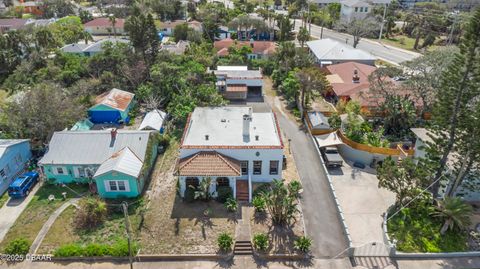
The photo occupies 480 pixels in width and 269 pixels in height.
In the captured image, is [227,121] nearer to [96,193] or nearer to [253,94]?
[96,193]

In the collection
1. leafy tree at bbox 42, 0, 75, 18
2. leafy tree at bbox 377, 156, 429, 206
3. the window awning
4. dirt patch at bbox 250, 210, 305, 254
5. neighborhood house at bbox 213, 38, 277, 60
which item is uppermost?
leafy tree at bbox 42, 0, 75, 18

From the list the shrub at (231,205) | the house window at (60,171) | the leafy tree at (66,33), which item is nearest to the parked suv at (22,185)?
the house window at (60,171)

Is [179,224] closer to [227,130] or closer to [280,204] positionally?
[280,204]

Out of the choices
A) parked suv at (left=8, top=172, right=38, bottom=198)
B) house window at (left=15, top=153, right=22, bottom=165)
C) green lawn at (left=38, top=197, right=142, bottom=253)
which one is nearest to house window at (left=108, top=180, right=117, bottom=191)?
green lawn at (left=38, top=197, right=142, bottom=253)

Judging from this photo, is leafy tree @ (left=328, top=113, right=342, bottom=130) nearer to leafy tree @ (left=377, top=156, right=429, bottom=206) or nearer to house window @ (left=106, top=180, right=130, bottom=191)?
leafy tree @ (left=377, top=156, right=429, bottom=206)

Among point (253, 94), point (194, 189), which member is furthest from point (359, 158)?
point (253, 94)

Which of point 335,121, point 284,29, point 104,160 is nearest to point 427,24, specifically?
point 284,29

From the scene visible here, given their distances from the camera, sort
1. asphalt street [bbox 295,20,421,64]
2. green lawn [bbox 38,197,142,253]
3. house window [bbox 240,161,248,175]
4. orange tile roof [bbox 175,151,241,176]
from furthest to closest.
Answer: asphalt street [bbox 295,20,421,64]
house window [bbox 240,161,248,175]
orange tile roof [bbox 175,151,241,176]
green lawn [bbox 38,197,142,253]
